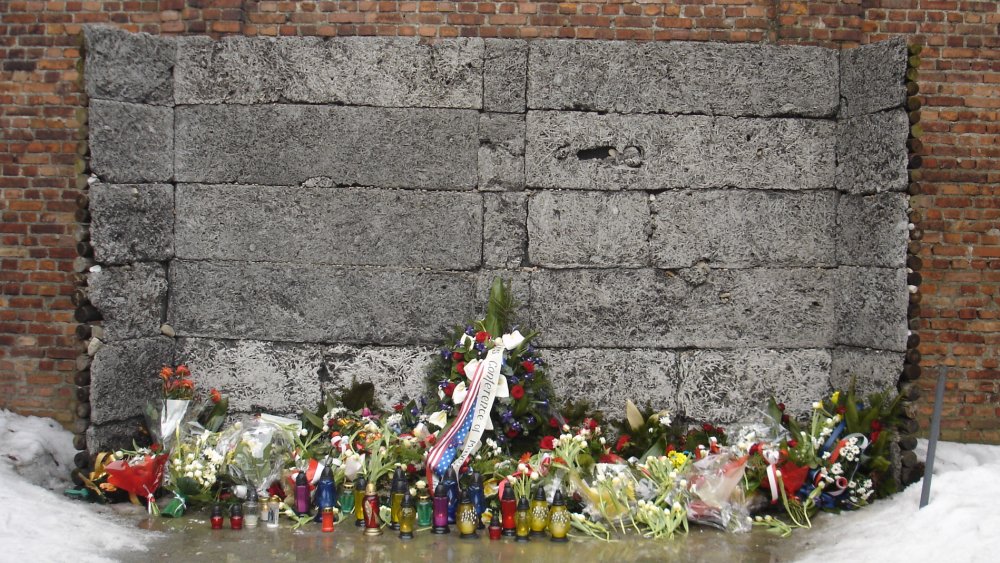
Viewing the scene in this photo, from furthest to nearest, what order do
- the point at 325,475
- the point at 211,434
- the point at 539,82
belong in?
the point at 539,82 → the point at 211,434 → the point at 325,475

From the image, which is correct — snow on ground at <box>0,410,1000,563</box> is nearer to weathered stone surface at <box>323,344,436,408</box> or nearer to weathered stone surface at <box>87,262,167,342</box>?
weathered stone surface at <box>87,262,167,342</box>

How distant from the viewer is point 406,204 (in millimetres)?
5422

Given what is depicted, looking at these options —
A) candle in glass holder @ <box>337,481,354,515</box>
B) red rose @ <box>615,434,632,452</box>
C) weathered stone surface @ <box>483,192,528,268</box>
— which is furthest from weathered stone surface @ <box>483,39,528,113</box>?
candle in glass holder @ <box>337,481,354,515</box>

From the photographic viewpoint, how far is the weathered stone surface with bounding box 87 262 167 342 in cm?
514

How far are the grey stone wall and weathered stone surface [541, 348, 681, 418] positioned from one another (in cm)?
1

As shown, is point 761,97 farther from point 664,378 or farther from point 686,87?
point 664,378

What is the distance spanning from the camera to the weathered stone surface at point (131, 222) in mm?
5137

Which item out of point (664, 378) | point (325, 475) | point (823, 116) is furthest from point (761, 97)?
point (325, 475)

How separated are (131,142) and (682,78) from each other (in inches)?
143

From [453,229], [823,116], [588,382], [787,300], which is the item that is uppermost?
[823,116]

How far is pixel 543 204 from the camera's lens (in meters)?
5.41

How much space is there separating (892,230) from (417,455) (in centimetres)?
323

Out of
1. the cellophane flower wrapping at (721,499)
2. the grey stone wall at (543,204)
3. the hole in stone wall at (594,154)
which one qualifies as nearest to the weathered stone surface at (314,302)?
the grey stone wall at (543,204)

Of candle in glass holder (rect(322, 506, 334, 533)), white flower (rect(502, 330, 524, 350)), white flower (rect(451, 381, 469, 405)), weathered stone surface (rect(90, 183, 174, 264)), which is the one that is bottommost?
candle in glass holder (rect(322, 506, 334, 533))
